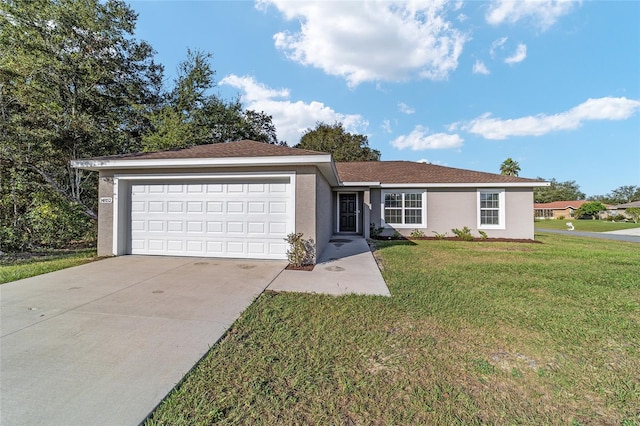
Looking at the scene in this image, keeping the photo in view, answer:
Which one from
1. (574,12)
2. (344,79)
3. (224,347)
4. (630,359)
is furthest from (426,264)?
(344,79)

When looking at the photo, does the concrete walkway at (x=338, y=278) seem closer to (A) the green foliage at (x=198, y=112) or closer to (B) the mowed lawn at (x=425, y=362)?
(B) the mowed lawn at (x=425, y=362)

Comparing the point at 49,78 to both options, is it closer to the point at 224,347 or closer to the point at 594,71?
the point at 224,347

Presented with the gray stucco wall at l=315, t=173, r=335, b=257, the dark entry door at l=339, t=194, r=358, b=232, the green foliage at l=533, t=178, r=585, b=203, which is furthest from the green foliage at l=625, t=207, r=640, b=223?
the gray stucco wall at l=315, t=173, r=335, b=257

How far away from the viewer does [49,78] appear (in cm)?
1074

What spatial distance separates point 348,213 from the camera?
46.2ft

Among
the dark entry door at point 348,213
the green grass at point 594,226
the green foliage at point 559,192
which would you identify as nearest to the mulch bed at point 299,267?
the dark entry door at point 348,213

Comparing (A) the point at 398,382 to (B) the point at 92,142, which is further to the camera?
(B) the point at 92,142

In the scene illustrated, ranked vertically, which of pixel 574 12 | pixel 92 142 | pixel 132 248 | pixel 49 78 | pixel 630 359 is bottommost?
pixel 630 359

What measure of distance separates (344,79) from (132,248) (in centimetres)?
1454

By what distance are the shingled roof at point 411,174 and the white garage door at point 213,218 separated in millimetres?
7318

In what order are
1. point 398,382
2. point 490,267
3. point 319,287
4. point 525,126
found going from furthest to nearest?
1. point 525,126
2. point 490,267
3. point 319,287
4. point 398,382

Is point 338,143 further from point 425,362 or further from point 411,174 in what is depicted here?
point 425,362

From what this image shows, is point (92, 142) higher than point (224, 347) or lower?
higher

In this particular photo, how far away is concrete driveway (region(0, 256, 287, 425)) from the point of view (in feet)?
6.59
